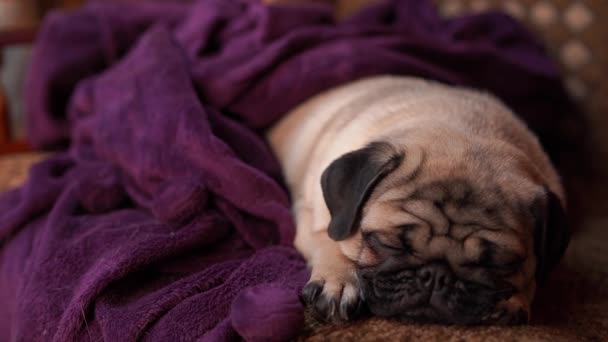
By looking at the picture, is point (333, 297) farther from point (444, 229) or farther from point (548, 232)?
point (548, 232)

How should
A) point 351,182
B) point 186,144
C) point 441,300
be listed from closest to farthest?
point 441,300 → point 351,182 → point 186,144

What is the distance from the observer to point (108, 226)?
7.86ft

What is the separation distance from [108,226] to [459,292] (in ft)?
4.09

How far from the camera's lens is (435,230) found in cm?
192

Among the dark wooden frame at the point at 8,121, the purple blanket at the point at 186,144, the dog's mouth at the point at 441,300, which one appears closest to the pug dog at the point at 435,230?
the dog's mouth at the point at 441,300

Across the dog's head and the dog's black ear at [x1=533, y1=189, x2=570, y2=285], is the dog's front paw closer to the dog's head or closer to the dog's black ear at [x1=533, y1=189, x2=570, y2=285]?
the dog's head

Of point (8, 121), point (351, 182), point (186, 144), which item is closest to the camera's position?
point (351, 182)

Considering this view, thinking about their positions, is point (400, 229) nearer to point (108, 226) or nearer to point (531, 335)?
point (531, 335)

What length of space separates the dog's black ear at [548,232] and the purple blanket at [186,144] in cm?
73

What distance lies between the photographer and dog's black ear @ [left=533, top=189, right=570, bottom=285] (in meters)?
1.99

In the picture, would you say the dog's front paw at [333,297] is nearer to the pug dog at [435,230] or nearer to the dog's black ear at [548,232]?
the pug dog at [435,230]

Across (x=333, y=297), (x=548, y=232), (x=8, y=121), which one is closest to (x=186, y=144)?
(x=333, y=297)

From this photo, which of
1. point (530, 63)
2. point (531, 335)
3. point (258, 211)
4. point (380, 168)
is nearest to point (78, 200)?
point (258, 211)

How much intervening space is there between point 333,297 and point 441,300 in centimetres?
30
